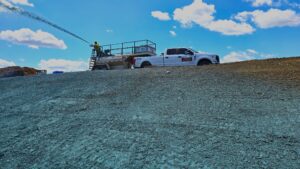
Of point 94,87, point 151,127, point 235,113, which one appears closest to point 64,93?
point 94,87

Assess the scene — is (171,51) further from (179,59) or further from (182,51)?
(179,59)

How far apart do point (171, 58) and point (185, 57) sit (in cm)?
101

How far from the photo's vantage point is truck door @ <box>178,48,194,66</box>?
18839 millimetres

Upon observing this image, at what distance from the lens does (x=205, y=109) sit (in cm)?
771

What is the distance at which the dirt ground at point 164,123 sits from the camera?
18.2 ft

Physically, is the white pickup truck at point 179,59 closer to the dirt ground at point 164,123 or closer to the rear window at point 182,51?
the rear window at point 182,51

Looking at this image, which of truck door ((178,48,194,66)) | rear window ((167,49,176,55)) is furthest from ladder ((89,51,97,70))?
truck door ((178,48,194,66))

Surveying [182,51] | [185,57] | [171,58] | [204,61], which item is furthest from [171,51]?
[204,61]

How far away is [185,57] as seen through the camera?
19.1m

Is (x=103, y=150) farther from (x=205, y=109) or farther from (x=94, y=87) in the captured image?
(x=94, y=87)

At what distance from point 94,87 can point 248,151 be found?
7.32 metres

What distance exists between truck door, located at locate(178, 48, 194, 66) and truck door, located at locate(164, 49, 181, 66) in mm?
201

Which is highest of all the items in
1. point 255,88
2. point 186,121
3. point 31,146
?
point 255,88

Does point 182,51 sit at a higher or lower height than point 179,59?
higher
